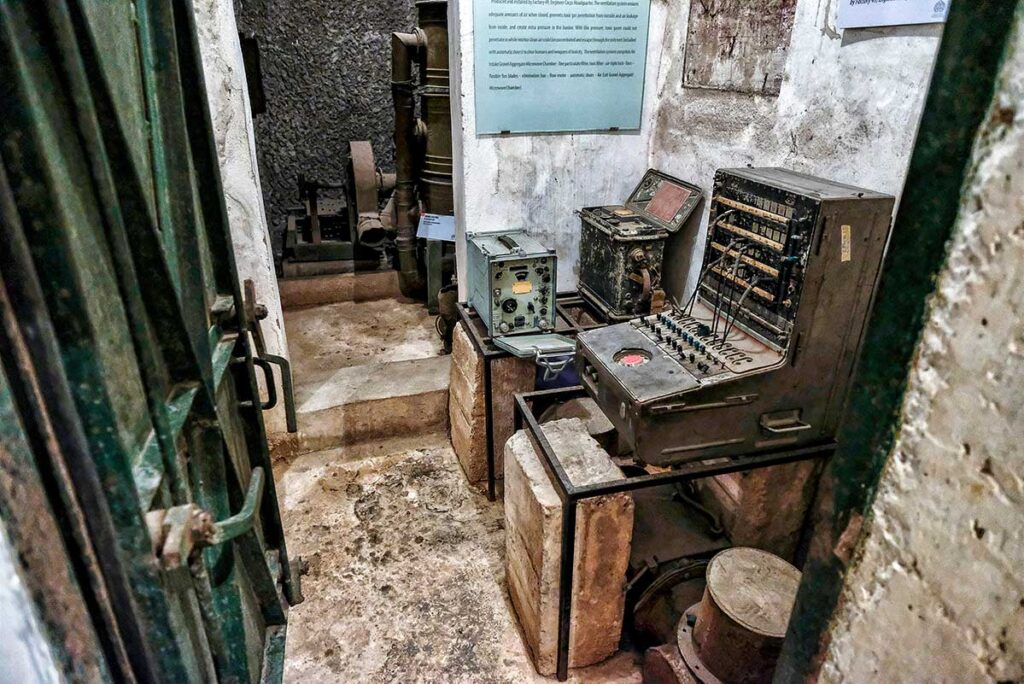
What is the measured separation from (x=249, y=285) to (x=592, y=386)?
1220mm

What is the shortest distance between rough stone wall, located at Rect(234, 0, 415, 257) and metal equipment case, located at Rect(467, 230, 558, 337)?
10.8ft

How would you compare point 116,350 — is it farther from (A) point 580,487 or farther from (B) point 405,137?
(B) point 405,137

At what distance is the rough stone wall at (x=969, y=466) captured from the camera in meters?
0.59

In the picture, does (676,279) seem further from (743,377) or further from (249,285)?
(249,285)

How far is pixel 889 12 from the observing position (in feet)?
6.23

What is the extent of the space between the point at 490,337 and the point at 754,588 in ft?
5.32

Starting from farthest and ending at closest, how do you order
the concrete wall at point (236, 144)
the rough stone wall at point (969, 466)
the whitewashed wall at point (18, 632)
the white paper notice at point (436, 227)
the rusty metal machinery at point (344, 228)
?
the rusty metal machinery at point (344, 228) → the white paper notice at point (436, 227) → the concrete wall at point (236, 144) → the whitewashed wall at point (18, 632) → the rough stone wall at point (969, 466)

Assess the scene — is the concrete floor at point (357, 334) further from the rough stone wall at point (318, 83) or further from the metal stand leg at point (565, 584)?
the metal stand leg at point (565, 584)

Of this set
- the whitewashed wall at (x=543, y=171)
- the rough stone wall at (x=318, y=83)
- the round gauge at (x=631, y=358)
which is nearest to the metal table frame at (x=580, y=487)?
the round gauge at (x=631, y=358)

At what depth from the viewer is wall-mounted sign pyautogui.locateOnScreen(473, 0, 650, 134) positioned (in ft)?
9.61

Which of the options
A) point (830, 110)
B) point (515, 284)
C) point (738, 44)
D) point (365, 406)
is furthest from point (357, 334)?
point (830, 110)

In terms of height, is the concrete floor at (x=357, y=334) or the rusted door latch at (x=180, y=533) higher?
the rusted door latch at (x=180, y=533)

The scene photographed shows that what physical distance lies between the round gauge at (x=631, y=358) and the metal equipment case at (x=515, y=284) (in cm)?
90

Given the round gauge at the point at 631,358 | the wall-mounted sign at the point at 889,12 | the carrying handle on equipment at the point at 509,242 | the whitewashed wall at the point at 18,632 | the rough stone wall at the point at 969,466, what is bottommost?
the round gauge at the point at 631,358
